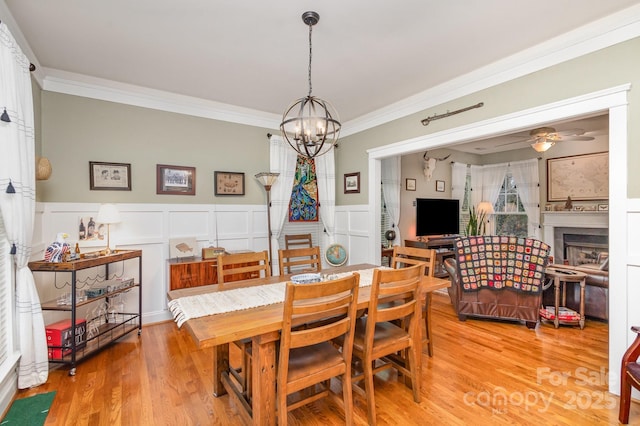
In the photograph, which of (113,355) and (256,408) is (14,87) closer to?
(113,355)

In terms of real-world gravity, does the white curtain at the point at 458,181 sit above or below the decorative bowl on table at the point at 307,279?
above

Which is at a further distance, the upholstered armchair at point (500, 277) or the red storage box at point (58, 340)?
the upholstered armchair at point (500, 277)

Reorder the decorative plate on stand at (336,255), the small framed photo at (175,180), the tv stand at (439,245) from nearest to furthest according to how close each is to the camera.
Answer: the small framed photo at (175,180) < the decorative plate on stand at (336,255) < the tv stand at (439,245)

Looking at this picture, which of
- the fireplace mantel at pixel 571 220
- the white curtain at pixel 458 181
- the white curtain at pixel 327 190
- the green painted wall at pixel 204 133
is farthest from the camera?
the white curtain at pixel 458 181

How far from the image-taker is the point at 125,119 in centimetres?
346

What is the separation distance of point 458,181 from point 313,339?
6.28 metres

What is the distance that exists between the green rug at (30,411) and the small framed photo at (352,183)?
3.90m

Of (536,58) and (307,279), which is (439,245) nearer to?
(536,58)

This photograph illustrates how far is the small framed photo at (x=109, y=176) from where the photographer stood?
3.29 m

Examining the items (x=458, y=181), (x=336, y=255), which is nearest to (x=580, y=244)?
(x=458, y=181)

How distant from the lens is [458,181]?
687cm

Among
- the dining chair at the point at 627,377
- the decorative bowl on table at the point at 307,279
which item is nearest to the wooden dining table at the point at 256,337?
the decorative bowl on table at the point at 307,279

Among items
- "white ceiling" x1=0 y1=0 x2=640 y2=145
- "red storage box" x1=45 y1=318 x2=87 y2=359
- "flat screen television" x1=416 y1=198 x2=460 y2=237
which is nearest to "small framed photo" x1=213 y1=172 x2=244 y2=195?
"white ceiling" x1=0 y1=0 x2=640 y2=145

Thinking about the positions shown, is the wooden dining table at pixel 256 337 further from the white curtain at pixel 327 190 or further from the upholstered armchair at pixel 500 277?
the white curtain at pixel 327 190
